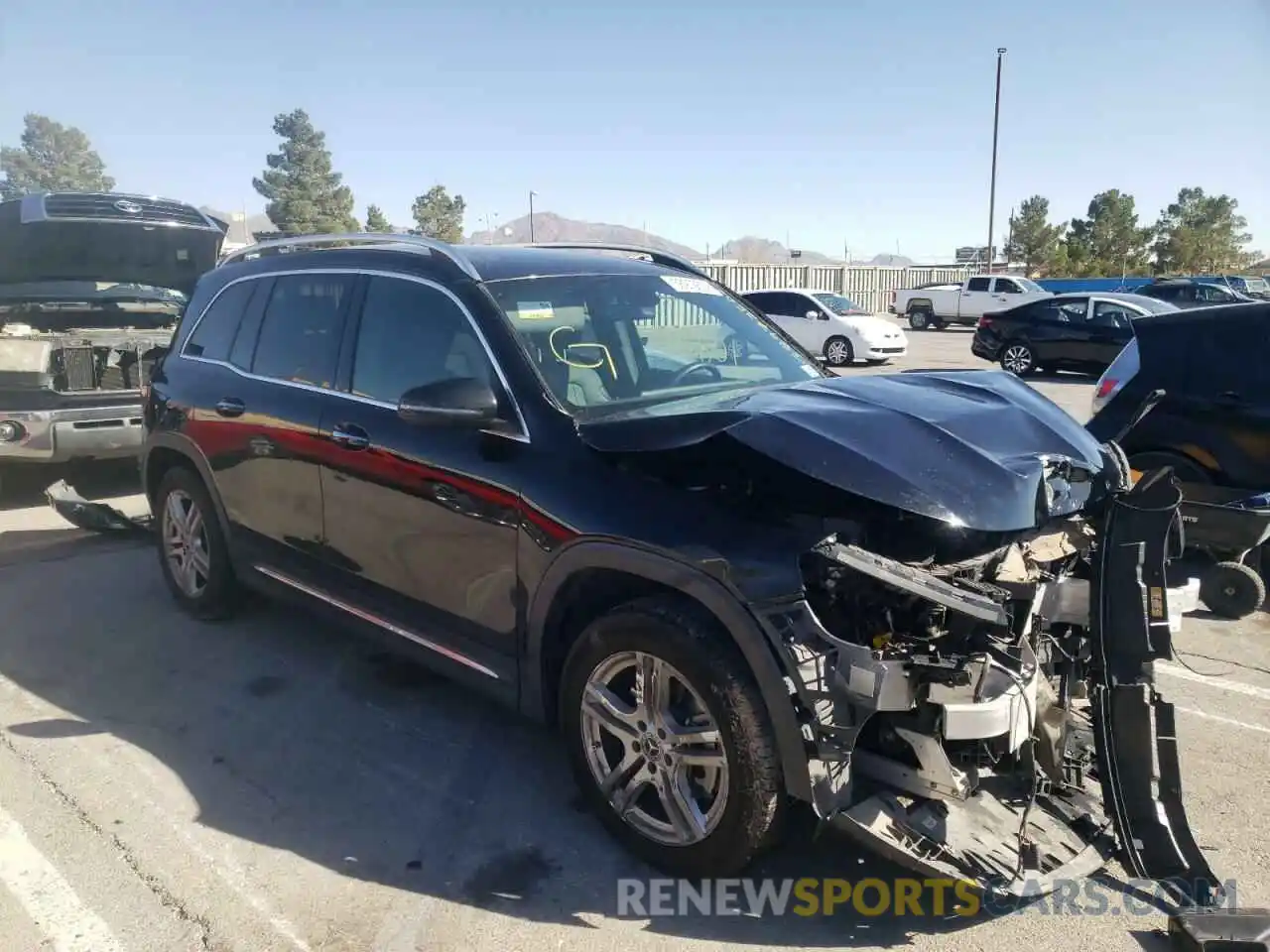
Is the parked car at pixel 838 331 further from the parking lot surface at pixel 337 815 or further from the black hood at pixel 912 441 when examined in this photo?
the black hood at pixel 912 441

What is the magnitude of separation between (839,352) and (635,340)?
1797 cm

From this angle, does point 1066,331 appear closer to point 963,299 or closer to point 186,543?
point 963,299

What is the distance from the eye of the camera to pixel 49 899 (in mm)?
2979

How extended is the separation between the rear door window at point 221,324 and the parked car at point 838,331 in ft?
53.5

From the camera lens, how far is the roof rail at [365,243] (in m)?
3.86

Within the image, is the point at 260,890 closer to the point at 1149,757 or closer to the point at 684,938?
the point at 684,938

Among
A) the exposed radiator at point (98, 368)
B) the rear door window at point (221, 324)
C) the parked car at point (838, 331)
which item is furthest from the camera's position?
the parked car at point (838, 331)

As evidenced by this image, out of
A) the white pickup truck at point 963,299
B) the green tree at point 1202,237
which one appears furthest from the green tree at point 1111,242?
the white pickup truck at point 963,299

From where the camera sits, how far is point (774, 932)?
2.84 m

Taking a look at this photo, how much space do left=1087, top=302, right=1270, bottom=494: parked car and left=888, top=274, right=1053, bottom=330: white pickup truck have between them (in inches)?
1018

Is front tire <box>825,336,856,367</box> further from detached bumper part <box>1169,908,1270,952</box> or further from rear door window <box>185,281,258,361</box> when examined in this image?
detached bumper part <box>1169,908,1270,952</box>

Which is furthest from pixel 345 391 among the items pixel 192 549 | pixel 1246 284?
pixel 1246 284

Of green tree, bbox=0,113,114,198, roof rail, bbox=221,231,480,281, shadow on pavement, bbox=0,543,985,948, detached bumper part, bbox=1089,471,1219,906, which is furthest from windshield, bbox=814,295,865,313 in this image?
green tree, bbox=0,113,114,198

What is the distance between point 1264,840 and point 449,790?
2.87 m
